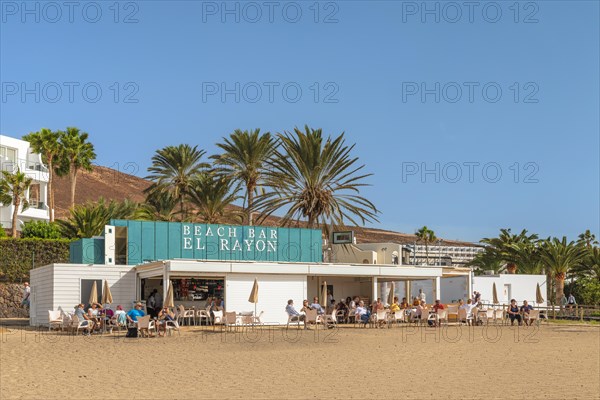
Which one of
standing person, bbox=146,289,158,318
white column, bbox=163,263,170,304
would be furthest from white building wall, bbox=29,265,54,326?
white column, bbox=163,263,170,304

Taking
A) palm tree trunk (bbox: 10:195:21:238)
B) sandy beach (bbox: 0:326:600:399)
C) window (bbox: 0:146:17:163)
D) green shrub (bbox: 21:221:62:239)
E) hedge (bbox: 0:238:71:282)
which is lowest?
sandy beach (bbox: 0:326:600:399)

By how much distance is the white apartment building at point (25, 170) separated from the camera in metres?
55.8

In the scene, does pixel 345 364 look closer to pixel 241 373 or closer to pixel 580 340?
pixel 241 373

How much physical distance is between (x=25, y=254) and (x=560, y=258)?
31.6 metres

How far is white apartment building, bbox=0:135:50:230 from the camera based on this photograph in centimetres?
5581

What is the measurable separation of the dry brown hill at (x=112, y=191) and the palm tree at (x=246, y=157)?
9406 centimetres

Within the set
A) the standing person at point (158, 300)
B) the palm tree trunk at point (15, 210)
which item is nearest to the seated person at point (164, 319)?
the standing person at point (158, 300)

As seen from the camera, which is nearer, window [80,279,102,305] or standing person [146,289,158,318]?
window [80,279,102,305]

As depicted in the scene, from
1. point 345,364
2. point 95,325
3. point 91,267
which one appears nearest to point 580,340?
point 345,364

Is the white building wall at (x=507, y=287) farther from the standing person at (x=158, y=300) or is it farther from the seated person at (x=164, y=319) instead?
the seated person at (x=164, y=319)

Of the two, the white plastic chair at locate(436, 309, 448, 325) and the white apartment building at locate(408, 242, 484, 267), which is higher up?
the white apartment building at locate(408, 242, 484, 267)

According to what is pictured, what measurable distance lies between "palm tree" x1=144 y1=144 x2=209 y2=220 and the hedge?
460 inches

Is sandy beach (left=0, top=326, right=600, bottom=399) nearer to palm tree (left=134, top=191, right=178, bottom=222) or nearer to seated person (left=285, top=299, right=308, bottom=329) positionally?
seated person (left=285, top=299, right=308, bottom=329)

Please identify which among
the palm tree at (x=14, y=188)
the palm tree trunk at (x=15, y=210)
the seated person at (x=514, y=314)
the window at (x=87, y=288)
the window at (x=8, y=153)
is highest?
the window at (x=8, y=153)
